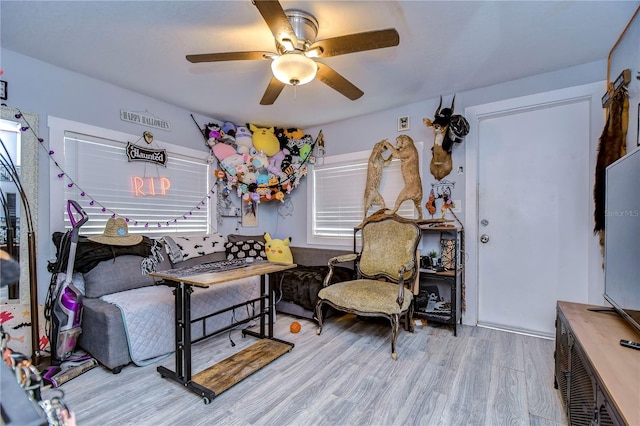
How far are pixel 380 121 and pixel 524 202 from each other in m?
1.78

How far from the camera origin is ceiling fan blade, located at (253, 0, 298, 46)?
140cm

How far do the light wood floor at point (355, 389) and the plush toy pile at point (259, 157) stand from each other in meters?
2.01

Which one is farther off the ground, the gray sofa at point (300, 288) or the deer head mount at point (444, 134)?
the deer head mount at point (444, 134)

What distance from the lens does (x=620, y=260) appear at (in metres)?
1.52

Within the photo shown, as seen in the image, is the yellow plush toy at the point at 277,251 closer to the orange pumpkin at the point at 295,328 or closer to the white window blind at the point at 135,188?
the white window blind at the point at 135,188

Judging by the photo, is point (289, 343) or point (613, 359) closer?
point (613, 359)

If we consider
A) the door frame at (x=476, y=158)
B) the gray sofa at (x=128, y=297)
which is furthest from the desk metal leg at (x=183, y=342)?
the door frame at (x=476, y=158)

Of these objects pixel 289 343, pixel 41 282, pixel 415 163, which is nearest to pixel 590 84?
pixel 415 163

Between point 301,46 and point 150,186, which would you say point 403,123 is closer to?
point 301,46

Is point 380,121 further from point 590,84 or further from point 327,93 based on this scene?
point 590,84

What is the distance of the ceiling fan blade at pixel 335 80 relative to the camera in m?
2.01

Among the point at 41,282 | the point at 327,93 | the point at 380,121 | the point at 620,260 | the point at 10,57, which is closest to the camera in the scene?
the point at 620,260

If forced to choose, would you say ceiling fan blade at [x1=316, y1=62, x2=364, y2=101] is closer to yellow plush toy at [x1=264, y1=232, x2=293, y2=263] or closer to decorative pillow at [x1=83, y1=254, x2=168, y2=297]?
yellow plush toy at [x1=264, y1=232, x2=293, y2=263]

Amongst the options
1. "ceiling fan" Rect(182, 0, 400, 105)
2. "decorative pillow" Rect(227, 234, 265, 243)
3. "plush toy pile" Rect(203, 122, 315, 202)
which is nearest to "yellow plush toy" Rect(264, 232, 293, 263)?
"decorative pillow" Rect(227, 234, 265, 243)
